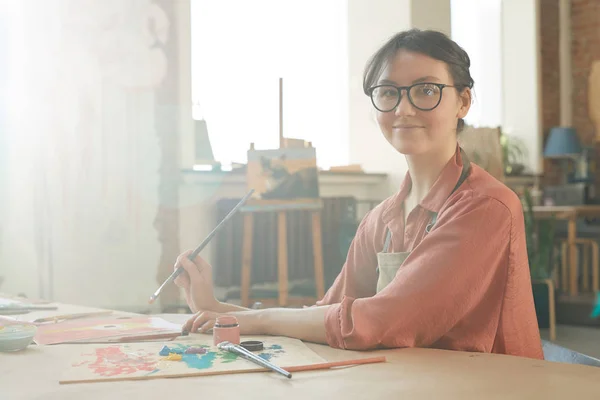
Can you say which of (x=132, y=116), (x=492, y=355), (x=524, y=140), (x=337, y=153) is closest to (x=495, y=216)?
(x=492, y=355)

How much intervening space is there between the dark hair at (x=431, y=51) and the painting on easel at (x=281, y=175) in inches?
99.5

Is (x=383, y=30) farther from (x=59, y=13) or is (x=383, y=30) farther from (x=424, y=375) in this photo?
(x=424, y=375)

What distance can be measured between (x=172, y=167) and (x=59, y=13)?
3.43ft

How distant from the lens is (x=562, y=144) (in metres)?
6.45

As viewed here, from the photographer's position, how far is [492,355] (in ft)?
3.22

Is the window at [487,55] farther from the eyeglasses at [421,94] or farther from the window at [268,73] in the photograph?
the eyeglasses at [421,94]

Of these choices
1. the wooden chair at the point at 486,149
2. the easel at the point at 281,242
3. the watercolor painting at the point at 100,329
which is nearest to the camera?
the watercolor painting at the point at 100,329

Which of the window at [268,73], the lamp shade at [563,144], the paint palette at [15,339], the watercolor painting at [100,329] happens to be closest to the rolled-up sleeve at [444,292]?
the watercolor painting at [100,329]

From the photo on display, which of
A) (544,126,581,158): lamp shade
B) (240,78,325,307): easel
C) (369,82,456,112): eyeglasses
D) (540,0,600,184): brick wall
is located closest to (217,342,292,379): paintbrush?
(369,82,456,112): eyeglasses

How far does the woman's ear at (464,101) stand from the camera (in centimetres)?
132

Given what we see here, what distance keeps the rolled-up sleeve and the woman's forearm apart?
1.1 inches

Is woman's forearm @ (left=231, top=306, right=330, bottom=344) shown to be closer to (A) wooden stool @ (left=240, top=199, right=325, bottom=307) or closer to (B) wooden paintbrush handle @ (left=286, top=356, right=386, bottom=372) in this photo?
(B) wooden paintbrush handle @ (left=286, top=356, right=386, bottom=372)

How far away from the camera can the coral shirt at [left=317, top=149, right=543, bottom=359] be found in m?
1.03

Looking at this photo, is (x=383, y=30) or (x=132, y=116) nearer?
(x=132, y=116)
